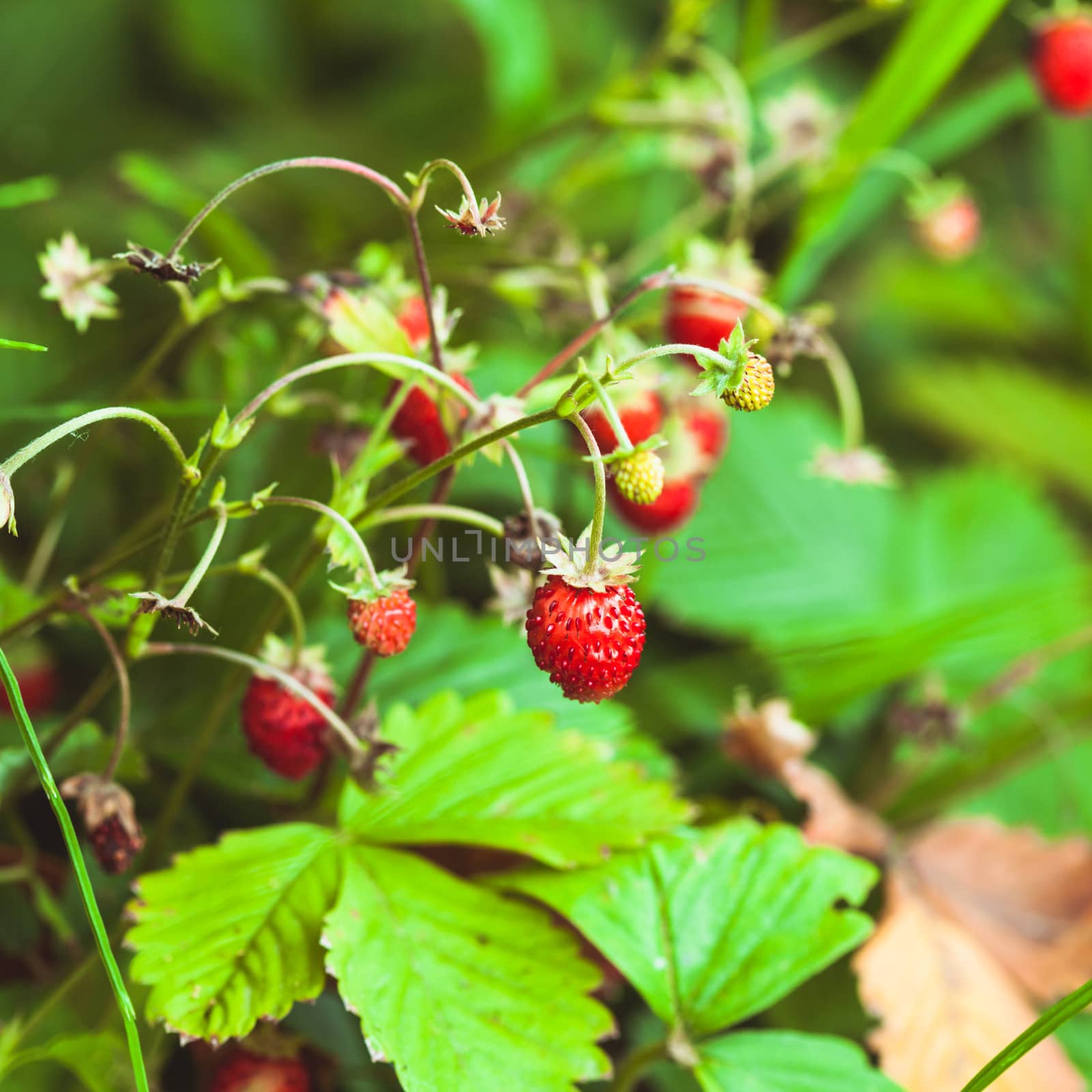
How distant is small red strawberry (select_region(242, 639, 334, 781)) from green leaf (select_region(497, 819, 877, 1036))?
154mm

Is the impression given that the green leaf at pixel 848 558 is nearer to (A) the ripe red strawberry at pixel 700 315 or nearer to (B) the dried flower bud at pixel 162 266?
(A) the ripe red strawberry at pixel 700 315

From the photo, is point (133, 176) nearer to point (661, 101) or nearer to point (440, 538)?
point (440, 538)

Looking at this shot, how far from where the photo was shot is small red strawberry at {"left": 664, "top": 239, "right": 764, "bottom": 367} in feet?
2.68

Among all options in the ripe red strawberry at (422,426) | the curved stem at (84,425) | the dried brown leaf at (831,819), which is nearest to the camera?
the curved stem at (84,425)

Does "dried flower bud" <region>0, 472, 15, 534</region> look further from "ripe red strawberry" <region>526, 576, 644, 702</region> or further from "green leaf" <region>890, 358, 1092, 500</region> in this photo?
"green leaf" <region>890, 358, 1092, 500</region>

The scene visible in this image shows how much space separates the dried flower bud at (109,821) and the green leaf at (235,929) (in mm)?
41

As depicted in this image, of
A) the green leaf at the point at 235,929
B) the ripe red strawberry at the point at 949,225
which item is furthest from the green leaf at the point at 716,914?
the ripe red strawberry at the point at 949,225

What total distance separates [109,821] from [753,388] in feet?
1.36

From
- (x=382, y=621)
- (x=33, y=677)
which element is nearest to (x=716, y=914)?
(x=382, y=621)

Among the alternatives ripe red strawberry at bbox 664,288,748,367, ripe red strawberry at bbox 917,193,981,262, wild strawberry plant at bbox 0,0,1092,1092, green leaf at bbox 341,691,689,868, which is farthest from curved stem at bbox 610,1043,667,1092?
ripe red strawberry at bbox 917,193,981,262

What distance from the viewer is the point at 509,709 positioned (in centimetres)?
78

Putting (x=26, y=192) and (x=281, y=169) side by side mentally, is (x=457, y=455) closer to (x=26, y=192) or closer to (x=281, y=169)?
(x=281, y=169)

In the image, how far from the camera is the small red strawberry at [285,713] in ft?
2.15

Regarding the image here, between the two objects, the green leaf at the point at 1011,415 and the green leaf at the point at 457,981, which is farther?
the green leaf at the point at 1011,415
